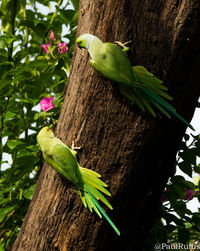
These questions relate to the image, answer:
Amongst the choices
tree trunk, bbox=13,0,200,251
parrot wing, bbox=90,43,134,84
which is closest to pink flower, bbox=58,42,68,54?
tree trunk, bbox=13,0,200,251

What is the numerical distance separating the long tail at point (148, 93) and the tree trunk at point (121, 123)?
0.06ft

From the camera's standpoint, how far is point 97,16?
0.67 m

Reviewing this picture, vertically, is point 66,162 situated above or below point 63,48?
below

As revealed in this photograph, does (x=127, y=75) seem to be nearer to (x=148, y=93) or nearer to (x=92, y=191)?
(x=148, y=93)

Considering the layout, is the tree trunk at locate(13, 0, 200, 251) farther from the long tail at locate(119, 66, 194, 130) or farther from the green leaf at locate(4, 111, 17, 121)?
the green leaf at locate(4, 111, 17, 121)

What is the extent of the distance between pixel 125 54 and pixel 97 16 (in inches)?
4.3

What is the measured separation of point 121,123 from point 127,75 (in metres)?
0.10

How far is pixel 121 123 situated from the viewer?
66cm

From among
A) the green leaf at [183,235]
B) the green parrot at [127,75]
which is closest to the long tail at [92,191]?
the green parrot at [127,75]

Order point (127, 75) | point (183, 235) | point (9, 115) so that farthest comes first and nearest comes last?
point (9, 115)
point (183, 235)
point (127, 75)

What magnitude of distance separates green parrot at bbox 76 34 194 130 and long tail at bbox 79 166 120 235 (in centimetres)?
17

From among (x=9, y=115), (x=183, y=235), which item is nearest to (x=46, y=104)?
(x=9, y=115)

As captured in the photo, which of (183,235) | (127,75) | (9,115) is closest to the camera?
(127,75)

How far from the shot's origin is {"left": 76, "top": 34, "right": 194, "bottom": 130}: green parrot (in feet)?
2.02
